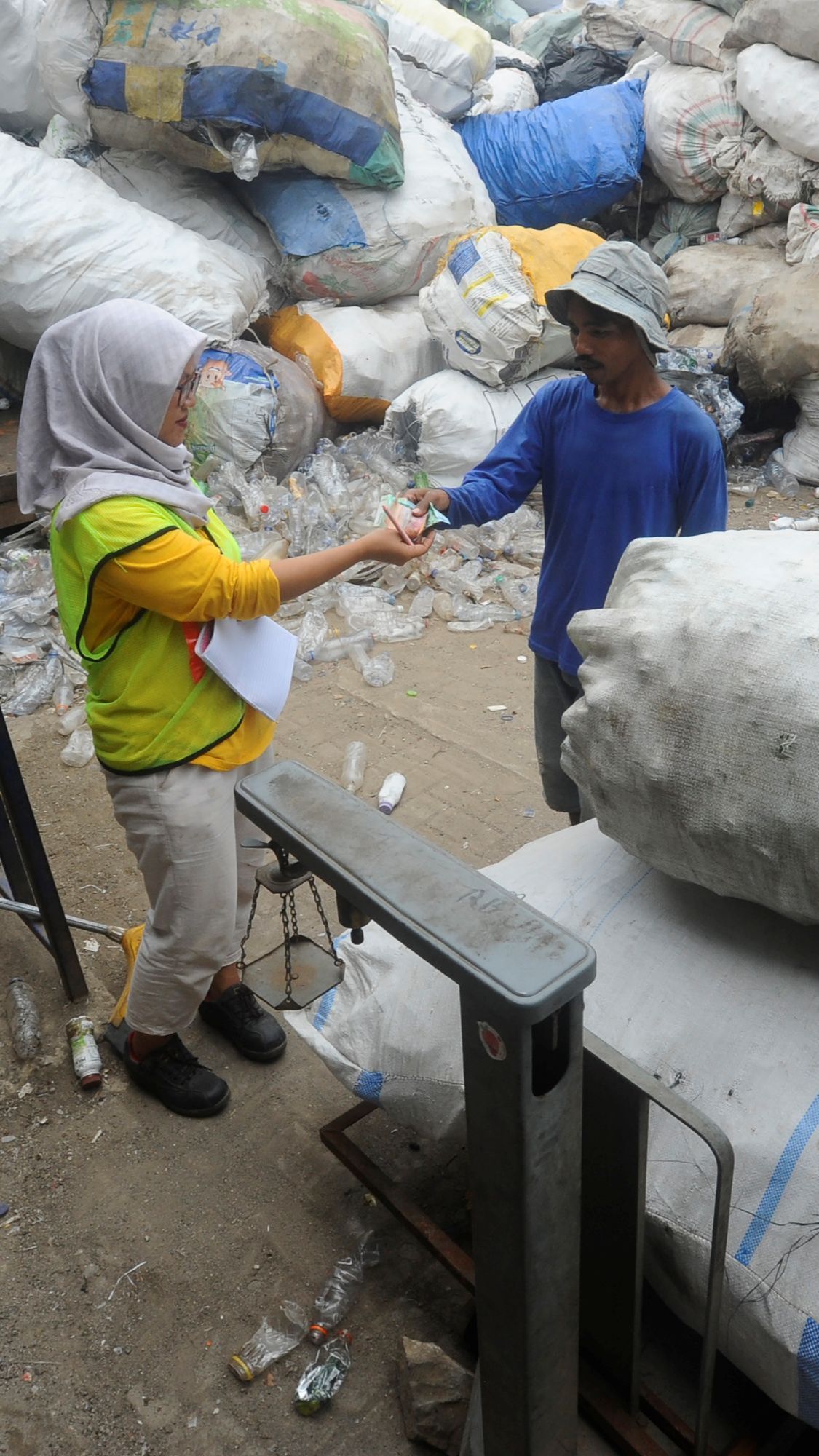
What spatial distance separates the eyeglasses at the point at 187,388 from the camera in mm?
1685

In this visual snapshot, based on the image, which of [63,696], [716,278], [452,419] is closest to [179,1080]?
[63,696]

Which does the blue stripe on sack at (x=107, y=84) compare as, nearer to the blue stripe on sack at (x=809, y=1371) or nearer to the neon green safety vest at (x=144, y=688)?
the neon green safety vest at (x=144, y=688)

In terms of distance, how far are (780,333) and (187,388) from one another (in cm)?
401

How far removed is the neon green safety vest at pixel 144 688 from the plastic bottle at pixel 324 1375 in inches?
38.5

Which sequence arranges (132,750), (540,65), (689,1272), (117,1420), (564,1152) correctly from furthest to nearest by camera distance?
1. (540,65)
2. (132,750)
3. (117,1420)
4. (689,1272)
5. (564,1152)

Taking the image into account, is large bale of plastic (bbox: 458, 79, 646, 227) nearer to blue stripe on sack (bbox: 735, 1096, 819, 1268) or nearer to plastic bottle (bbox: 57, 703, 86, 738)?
plastic bottle (bbox: 57, 703, 86, 738)

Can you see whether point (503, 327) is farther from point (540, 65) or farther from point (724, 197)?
point (540, 65)

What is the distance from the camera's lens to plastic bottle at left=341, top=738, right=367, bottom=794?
3.21m

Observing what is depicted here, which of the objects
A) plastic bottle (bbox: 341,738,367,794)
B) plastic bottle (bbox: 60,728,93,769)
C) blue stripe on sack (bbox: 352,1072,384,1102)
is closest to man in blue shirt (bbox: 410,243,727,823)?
blue stripe on sack (bbox: 352,1072,384,1102)

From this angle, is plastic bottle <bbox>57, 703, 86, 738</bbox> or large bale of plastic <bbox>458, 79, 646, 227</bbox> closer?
plastic bottle <bbox>57, 703, 86, 738</bbox>

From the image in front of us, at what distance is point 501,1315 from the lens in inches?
41.1

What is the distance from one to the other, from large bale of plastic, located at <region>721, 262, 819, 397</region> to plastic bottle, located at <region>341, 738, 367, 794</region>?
9.97 ft

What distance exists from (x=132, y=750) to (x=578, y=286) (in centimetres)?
116

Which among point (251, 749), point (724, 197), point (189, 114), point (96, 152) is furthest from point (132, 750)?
point (724, 197)
